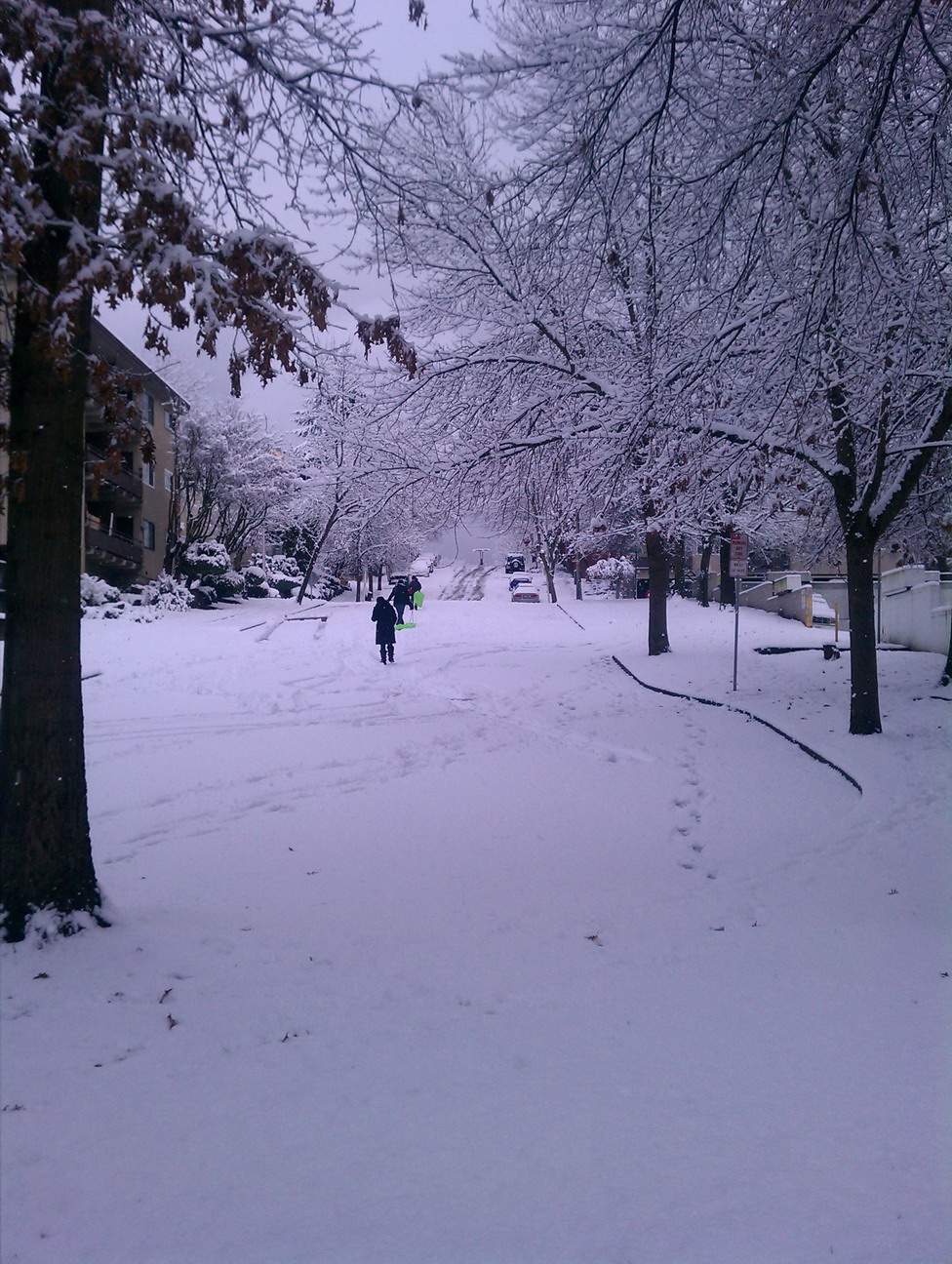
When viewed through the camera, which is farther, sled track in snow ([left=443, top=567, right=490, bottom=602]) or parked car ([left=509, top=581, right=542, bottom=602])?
sled track in snow ([left=443, top=567, right=490, bottom=602])

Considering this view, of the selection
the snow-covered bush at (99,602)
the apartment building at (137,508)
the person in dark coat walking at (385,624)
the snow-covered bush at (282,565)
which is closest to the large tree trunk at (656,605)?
the person in dark coat walking at (385,624)

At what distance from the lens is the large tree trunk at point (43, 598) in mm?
4801

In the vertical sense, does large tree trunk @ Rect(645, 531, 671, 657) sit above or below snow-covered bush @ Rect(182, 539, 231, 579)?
below

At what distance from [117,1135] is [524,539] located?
46.0 ft

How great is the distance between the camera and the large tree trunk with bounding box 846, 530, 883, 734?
11.2 meters

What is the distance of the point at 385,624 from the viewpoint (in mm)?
19234

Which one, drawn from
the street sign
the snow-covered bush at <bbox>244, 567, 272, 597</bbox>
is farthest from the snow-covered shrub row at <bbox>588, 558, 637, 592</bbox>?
the street sign

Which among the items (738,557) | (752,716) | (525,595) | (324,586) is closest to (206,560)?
A: (324,586)

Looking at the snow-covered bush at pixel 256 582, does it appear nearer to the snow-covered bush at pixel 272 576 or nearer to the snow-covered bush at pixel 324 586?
the snow-covered bush at pixel 272 576

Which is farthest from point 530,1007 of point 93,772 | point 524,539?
point 524,539

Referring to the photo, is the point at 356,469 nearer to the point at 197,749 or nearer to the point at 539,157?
the point at 197,749

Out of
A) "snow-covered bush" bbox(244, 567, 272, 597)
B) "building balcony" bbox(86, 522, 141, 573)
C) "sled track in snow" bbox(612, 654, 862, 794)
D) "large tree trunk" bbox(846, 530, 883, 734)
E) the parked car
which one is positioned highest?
"building balcony" bbox(86, 522, 141, 573)

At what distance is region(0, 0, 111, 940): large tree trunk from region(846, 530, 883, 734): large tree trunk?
9.66 m

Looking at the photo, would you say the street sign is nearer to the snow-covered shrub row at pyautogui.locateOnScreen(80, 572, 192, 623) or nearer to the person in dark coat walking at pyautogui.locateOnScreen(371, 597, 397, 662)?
the person in dark coat walking at pyautogui.locateOnScreen(371, 597, 397, 662)
